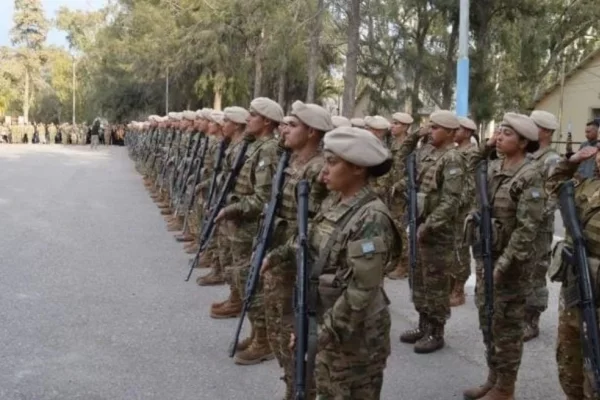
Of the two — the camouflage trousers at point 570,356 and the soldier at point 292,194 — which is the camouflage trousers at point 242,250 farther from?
the camouflage trousers at point 570,356

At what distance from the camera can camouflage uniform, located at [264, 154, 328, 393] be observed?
12.6ft

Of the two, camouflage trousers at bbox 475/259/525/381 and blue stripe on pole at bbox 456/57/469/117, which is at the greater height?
blue stripe on pole at bbox 456/57/469/117

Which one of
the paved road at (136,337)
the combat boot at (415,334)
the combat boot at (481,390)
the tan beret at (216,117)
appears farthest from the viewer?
the tan beret at (216,117)

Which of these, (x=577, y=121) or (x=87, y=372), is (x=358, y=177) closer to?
(x=87, y=372)

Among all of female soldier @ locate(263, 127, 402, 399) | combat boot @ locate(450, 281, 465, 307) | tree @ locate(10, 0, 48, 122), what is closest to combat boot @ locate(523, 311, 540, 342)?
combat boot @ locate(450, 281, 465, 307)

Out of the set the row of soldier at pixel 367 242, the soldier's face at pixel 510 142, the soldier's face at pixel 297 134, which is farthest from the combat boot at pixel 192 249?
the soldier's face at pixel 510 142

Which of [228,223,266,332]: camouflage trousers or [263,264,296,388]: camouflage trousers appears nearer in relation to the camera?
[263,264,296,388]: camouflage trousers

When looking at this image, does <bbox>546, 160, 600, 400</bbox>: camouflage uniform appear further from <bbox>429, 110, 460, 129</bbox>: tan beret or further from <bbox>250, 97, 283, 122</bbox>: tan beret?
<bbox>250, 97, 283, 122</bbox>: tan beret

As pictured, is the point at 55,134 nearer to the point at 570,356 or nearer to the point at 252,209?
the point at 252,209

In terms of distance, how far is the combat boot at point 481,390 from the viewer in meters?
4.20

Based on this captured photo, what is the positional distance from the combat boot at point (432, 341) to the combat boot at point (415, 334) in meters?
0.07

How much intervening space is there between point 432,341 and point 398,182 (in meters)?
2.58

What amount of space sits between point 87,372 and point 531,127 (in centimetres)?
325

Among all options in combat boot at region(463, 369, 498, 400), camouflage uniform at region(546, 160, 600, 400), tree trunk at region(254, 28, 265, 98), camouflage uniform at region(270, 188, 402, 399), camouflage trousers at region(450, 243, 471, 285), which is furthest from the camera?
tree trunk at region(254, 28, 265, 98)
